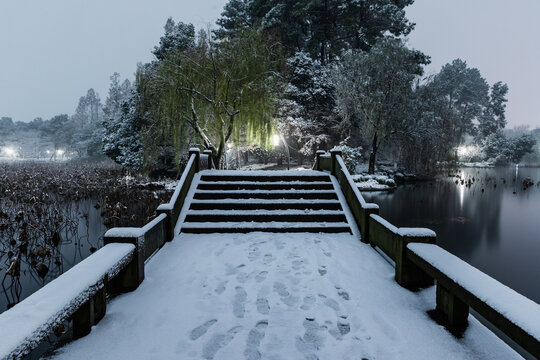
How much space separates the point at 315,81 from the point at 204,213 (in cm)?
2049

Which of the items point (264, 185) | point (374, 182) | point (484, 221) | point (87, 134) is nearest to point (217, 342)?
point (264, 185)

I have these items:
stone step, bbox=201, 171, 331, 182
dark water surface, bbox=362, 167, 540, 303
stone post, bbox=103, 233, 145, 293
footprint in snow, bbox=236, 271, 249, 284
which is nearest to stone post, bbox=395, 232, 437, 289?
footprint in snow, bbox=236, 271, 249, 284

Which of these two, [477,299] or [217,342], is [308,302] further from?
[477,299]

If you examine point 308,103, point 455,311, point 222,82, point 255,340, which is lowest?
point 255,340

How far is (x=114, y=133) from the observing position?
23.7 meters

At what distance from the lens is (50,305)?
7.78 feet

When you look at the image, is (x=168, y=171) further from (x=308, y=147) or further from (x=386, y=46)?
(x=386, y=46)

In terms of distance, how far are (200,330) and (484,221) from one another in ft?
49.6

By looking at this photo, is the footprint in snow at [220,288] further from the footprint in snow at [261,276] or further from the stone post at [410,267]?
the stone post at [410,267]

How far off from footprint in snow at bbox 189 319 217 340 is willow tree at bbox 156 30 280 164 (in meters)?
10.5

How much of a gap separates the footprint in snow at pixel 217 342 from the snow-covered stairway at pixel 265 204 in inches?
130

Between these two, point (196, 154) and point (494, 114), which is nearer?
point (196, 154)

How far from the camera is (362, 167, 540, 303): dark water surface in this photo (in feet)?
29.1

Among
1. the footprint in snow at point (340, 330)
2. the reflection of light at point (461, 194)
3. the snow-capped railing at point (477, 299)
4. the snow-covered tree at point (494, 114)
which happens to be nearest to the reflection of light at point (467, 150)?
the snow-covered tree at point (494, 114)
